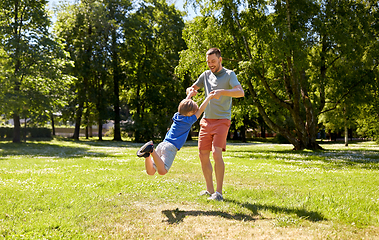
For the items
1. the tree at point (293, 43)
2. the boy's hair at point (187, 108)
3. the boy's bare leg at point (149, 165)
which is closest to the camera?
the boy's bare leg at point (149, 165)

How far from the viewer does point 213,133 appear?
19.3 feet

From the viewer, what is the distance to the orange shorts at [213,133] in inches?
229

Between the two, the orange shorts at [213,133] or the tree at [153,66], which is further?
the tree at [153,66]

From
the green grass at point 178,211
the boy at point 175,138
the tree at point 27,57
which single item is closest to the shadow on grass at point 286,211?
the green grass at point 178,211

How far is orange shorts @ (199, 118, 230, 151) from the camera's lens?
5.82 m

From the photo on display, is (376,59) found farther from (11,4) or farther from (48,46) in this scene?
(11,4)

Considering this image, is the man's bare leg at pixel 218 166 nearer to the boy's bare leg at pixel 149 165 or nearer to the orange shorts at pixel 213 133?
the orange shorts at pixel 213 133

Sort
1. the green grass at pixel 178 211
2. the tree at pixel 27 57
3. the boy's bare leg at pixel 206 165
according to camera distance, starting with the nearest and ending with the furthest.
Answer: the green grass at pixel 178 211
the boy's bare leg at pixel 206 165
the tree at pixel 27 57

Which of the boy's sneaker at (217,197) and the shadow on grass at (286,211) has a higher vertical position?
the boy's sneaker at (217,197)

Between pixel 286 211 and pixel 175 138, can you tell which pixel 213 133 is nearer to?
pixel 175 138

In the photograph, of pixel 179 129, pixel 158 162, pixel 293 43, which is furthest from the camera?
pixel 293 43

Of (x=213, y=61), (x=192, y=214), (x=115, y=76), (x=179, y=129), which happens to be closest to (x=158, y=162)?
(x=179, y=129)

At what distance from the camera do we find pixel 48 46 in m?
25.8

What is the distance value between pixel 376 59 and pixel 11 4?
93.9 ft
